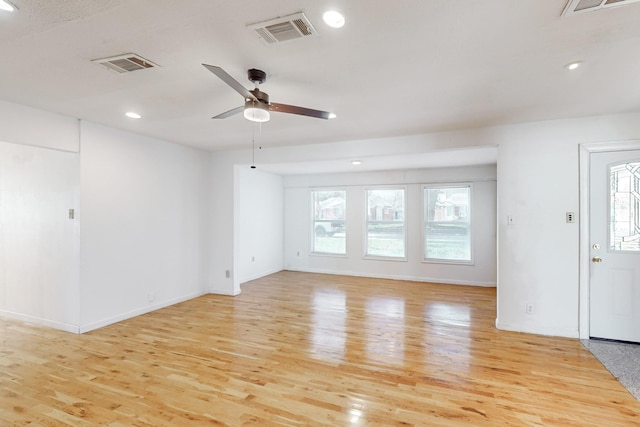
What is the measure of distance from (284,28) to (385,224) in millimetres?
5838

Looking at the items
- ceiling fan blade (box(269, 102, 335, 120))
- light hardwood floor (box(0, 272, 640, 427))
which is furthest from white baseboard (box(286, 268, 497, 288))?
ceiling fan blade (box(269, 102, 335, 120))

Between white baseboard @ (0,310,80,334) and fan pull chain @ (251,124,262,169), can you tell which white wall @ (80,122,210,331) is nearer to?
white baseboard @ (0,310,80,334)

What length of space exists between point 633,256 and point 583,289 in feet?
1.94

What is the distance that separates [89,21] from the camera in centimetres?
183

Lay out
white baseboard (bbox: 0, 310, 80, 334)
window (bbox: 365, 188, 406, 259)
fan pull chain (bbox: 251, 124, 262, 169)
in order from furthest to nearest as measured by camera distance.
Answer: window (bbox: 365, 188, 406, 259)
fan pull chain (bbox: 251, 124, 262, 169)
white baseboard (bbox: 0, 310, 80, 334)

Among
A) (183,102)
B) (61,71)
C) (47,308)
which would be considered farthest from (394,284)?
(61,71)

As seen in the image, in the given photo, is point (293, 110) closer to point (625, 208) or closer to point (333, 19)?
point (333, 19)

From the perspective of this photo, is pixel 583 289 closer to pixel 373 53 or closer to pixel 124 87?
pixel 373 53

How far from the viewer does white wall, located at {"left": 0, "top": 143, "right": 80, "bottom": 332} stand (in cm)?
384

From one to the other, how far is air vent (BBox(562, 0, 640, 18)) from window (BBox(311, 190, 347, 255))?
6.01 metres

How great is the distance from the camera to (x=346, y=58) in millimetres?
2252

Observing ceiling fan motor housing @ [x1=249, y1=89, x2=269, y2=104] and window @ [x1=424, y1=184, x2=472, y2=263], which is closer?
ceiling fan motor housing @ [x1=249, y1=89, x2=269, y2=104]

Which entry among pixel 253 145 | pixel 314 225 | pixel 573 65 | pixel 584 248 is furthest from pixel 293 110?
pixel 314 225

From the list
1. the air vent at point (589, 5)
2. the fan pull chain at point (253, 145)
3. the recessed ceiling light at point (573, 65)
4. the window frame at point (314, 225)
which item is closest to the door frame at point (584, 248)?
the recessed ceiling light at point (573, 65)
